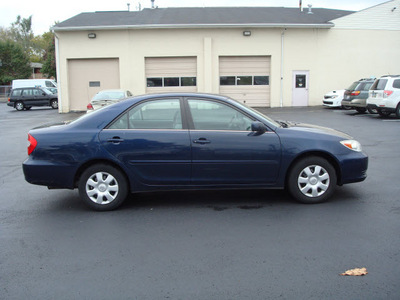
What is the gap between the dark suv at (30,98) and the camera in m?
29.0

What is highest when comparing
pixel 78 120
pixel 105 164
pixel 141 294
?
pixel 78 120

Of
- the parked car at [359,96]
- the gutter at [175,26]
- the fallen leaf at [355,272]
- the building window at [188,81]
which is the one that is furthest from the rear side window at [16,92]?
the fallen leaf at [355,272]

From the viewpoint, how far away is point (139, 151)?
5.45 metres

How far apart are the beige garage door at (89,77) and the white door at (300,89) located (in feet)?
35.1

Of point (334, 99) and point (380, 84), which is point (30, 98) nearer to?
point (334, 99)

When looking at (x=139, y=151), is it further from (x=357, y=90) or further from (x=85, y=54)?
(x=85, y=54)

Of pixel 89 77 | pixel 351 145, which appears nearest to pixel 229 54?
pixel 89 77

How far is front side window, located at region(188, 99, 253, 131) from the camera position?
5.61 m

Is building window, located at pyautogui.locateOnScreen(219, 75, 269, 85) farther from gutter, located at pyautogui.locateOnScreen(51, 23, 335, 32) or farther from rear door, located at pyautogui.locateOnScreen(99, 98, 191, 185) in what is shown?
rear door, located at pyautogui.locateOnScreen(99, 98, 191, 185)

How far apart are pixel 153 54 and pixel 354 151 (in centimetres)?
1952

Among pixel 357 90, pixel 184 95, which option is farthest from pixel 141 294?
pixel 357 90

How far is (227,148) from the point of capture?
18.0 ft

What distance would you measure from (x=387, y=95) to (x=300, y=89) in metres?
8.25

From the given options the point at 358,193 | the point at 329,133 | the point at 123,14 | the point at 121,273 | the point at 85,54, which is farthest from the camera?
the point at 123,14
